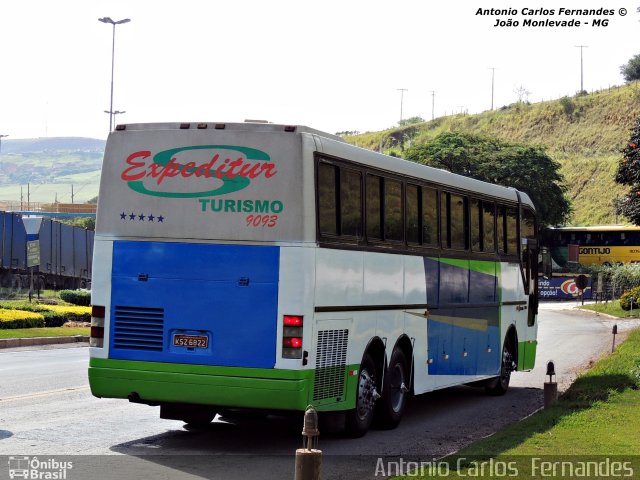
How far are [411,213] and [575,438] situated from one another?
13.1 ft

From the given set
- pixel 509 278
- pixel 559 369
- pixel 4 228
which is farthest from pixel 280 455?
pixel 4 228

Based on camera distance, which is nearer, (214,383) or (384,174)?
(214,383)

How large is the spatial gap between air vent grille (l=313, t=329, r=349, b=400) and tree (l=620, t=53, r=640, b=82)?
17728 cm

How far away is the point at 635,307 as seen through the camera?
5978 cm

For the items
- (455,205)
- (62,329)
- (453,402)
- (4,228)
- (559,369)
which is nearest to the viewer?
(455,205)

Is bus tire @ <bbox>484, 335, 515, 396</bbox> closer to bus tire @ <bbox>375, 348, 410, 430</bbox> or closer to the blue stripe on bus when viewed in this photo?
the blue stripe on bus

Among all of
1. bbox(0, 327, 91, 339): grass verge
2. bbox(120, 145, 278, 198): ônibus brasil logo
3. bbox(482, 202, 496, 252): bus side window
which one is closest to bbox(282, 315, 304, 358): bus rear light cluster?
bbox(120, 145, 278, 198): ônibus brasil logo

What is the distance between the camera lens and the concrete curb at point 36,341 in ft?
96.5

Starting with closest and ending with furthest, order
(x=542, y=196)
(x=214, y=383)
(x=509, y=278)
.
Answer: (x=214, y=383)
(x=509, y=278)
(x=542, y=196)

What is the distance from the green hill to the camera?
137 metres

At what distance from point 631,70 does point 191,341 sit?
7176 inches

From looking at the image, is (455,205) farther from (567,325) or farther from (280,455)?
(567,325)

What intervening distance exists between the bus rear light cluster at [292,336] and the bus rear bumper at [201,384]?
Answer: 195 mm

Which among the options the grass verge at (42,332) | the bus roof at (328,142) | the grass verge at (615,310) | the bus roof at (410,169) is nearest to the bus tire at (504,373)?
the bus roof at (410,169)
